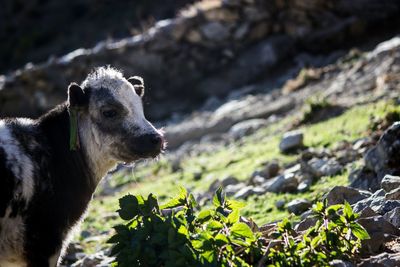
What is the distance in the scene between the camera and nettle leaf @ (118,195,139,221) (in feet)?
17.2

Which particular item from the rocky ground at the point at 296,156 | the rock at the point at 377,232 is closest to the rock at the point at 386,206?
the rocky ground at the point at 296,156

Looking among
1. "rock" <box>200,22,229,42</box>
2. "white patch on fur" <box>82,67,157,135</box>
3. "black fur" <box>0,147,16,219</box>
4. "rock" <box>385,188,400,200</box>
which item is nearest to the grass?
"rock" <box>385,188,400,200</box>

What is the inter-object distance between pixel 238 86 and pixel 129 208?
62.1 feet

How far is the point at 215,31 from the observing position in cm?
2586

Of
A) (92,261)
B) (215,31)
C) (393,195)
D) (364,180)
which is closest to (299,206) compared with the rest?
(364,180)

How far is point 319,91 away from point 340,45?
6.64 metres

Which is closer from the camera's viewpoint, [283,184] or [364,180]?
[364,180]

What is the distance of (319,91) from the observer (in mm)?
17500

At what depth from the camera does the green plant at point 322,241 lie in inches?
191

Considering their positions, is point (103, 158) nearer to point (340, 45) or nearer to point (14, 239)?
point (14, 239)

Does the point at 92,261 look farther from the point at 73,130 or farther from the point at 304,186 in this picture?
the point at 304,186

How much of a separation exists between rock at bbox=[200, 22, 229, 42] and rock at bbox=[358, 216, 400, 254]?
20844mm

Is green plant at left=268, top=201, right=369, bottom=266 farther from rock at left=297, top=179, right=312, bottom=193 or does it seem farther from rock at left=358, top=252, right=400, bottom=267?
rock at left=297, top=179, right=312, bottom=193

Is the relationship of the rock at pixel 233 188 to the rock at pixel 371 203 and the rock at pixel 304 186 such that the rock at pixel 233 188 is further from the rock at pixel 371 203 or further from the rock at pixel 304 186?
the rock at pixel 371 203
